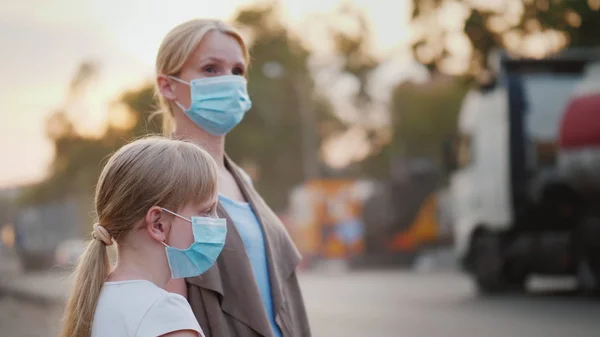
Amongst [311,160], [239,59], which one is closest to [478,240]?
[239,59]

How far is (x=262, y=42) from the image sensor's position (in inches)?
2279

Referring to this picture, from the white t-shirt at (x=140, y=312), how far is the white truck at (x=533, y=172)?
13.5 m

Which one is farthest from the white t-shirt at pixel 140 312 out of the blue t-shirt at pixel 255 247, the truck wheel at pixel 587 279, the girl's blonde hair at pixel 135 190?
the truck wheel at pixel 587 279

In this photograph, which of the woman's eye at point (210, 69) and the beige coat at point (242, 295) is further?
the woman's eye at point (210, 69)

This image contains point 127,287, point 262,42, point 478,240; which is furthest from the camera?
point 262,42

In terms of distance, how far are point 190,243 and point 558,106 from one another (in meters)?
15.0

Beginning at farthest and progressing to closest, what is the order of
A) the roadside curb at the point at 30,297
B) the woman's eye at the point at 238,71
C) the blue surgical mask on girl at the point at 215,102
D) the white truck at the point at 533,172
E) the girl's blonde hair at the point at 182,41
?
the roadside curb at the point at 30,297 → the white truck at the point at 533,172 → the woman's eye at the point at 238,71 → the blue surgical mask on girl at the point at 215,102 → the girl's blonde hair at the point at 182,41

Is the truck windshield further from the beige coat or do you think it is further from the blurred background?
the beige coat

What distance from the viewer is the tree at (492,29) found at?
67.5 feet

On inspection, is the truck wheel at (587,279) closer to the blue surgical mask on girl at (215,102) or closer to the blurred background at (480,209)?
the blurred background at (480,209)

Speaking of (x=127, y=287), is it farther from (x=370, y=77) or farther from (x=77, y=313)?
(x=370, y=77)

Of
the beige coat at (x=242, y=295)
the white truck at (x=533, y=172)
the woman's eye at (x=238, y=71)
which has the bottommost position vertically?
the white truck at (x=533, y=172)

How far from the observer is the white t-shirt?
2660 millimetres

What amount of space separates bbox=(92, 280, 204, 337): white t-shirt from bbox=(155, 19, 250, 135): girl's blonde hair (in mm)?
1032
